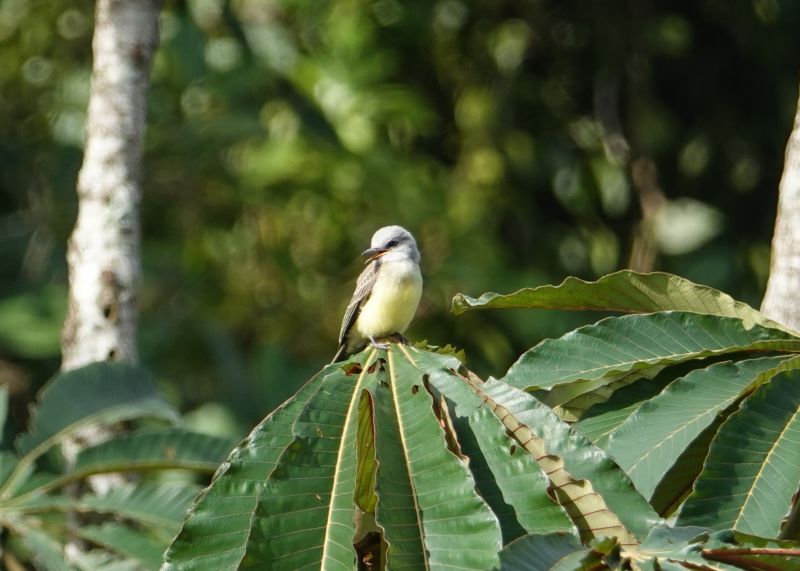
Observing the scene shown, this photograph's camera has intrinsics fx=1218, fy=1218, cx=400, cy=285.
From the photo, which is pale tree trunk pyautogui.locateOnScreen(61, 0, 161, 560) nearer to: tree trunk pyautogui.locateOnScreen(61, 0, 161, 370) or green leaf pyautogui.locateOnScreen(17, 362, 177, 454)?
tree trunk pyautogui.locateOnScreen(61, 0, 161, 370)

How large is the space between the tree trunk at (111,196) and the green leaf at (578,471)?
109 inches

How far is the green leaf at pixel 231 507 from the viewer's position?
225 centimetres

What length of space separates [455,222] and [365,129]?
41.3 inches

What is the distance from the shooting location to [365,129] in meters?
9.36

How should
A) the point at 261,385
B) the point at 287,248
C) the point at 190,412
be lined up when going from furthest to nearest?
1. the point at 287,248
2. the point at 190,412
3. the point at 261,385

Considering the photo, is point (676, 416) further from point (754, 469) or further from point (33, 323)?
point (33, 323)

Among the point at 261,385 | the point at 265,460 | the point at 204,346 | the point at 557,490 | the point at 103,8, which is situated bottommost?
the point at 557,490

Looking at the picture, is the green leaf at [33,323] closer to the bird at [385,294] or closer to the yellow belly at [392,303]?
the bird at [385,294]

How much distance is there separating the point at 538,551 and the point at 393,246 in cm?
350

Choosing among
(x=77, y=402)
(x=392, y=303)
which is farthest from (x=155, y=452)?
(x=392, y=303)

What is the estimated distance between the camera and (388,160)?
9.07m

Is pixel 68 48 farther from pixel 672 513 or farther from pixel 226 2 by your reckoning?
pixel 672 513

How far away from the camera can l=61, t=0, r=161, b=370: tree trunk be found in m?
5.00

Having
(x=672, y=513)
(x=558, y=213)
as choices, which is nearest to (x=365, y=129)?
(x=558, y=213)
